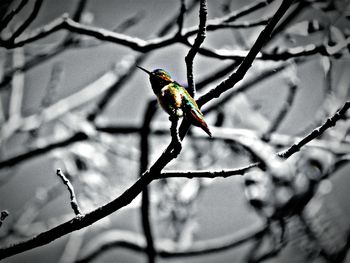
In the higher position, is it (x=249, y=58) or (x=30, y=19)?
(x=30, y=19)

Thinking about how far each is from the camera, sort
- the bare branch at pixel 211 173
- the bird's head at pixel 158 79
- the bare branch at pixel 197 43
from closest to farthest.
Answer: the bare branch at pixel 197 43, the bare branch at pixel 211 173, the bird's head at pixel 158 79

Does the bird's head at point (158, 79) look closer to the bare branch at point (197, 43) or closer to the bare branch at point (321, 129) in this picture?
the bare branch at point (197, 43)

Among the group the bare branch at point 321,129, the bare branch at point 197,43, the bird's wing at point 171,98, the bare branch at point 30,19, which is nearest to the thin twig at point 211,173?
the bare branch at point 321,129

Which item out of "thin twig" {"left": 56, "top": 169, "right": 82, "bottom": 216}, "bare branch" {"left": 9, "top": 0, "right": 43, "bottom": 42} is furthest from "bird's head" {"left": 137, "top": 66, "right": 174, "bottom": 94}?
"bare branch" {"left": 9, "top": 0, "right": 43, "bottom": 42}

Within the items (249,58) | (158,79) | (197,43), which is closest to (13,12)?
(158,79)

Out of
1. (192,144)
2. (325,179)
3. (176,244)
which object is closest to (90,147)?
(192,144)

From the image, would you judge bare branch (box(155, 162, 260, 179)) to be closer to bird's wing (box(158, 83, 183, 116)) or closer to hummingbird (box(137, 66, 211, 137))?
hummingbird (box(137, 66, 211, 137))

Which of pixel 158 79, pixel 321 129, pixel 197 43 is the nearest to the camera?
pixel 321 129

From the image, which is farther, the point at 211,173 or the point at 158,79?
the point at 158,79

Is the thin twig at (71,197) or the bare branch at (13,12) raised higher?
the bare branch at (13,12)

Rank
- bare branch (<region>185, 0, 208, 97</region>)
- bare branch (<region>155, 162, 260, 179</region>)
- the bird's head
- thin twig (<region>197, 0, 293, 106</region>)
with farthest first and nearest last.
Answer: the bird's head → bare branch (<region>155, 162, 260, 179</region>) → bare branch (<region>185, 0, 208, 97</region>) → thin twig (<region>197, 0, 293, 106</region>)

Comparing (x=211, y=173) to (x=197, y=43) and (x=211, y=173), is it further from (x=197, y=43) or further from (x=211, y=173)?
(x=197, y=43)

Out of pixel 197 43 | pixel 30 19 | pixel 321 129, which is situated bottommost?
pixel 321 129
